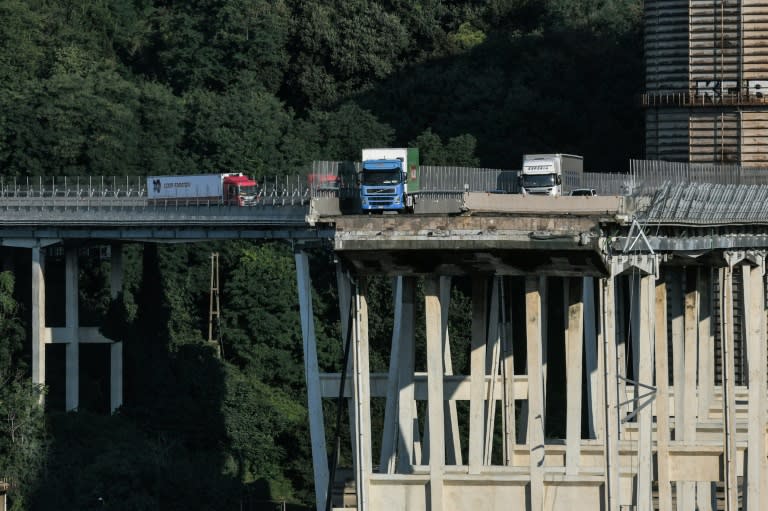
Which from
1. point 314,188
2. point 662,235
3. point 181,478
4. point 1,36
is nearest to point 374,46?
point 1,36

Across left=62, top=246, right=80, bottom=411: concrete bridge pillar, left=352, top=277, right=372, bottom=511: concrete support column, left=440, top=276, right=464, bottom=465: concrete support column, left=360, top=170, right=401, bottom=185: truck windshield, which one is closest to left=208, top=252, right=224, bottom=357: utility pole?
left=62, top=246, right=80, bottom=411: concrete bridge pillar

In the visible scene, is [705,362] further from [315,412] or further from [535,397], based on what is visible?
[535,397]

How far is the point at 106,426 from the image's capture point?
11325 centimetres

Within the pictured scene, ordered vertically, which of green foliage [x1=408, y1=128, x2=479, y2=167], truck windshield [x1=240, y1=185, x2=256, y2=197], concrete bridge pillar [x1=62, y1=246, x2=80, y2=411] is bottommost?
concrete bridge pillar [x1=62, y1=246, x2=80, y2=411]

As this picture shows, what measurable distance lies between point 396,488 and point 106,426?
53.6 metres

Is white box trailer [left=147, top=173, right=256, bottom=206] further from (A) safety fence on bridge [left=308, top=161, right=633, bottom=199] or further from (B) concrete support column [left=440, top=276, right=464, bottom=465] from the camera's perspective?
(B) concrete support column [left=440, top=276, right=464, bottom=465]

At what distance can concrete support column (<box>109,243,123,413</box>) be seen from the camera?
394 feet

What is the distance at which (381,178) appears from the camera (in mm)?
94750

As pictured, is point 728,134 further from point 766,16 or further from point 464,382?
point 464,382

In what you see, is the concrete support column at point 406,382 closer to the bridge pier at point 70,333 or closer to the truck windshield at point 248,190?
the truck windshield at point 248,190

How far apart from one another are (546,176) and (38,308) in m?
28.2

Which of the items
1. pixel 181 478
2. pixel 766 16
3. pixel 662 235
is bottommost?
pixel 181 478

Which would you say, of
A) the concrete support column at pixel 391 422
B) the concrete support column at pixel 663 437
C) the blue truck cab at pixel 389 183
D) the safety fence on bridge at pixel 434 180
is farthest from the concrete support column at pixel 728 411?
the blue truck cab at pixel 389 183

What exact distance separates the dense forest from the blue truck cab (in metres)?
16.1
